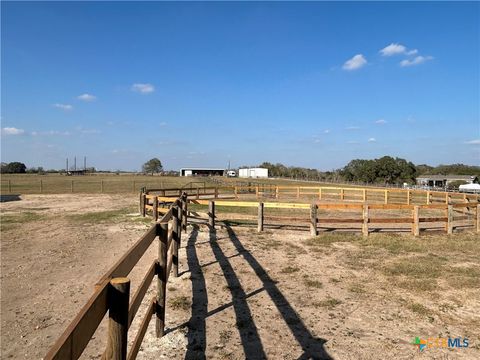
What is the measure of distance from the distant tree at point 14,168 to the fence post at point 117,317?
14744cm

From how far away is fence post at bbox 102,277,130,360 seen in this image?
2080 millimetres

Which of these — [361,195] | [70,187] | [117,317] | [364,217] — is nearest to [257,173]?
[70,187]

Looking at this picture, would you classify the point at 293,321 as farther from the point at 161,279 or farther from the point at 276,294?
the point at 161,279

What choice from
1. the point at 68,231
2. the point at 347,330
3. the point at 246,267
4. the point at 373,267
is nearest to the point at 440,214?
the point at 373,267

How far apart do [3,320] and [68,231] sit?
7.48 meters

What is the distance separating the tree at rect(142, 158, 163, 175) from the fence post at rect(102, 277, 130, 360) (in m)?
155

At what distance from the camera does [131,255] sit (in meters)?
2.83

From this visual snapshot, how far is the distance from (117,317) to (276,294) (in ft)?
12.9

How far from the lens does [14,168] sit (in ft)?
418

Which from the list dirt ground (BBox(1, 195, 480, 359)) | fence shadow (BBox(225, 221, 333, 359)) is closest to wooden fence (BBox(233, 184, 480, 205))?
dirt ground (BBox(1, 195, 480, 359))

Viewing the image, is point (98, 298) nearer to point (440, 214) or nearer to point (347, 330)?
point (347, 330)

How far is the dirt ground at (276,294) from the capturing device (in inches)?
160

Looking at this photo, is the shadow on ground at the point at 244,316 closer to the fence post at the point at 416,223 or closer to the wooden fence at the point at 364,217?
the wooden fence at the point at 364,217

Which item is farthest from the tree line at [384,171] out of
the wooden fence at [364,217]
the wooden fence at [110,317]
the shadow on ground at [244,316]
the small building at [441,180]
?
the wooden fence at [110,317]
